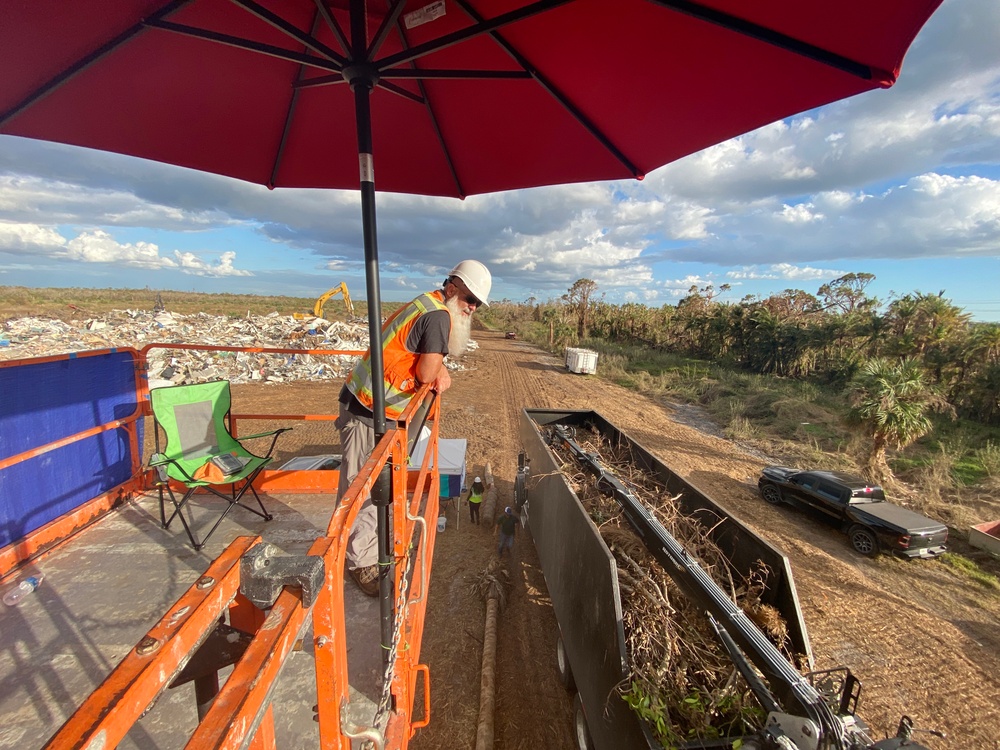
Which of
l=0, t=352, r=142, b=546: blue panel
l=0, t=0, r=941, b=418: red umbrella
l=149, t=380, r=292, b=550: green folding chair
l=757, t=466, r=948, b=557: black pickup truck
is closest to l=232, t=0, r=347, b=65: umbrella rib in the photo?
l=0, t=0, r=941, b=418: red umbrella

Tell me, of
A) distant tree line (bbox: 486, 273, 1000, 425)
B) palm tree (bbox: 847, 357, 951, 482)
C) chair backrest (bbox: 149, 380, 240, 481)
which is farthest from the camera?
distant tree line (bbox: 486, 273, 1000, 425)

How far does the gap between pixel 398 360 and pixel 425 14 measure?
1.61 meters

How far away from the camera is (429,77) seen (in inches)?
75.4

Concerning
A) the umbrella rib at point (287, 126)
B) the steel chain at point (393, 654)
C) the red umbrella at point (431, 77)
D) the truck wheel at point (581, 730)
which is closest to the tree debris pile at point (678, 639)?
the truck wheel at point (581, 730)

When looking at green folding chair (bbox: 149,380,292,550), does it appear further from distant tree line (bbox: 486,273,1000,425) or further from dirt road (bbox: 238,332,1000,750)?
distant tree line (bbox: 486,273,1000,425)

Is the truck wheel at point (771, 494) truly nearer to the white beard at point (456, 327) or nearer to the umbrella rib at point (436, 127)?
the white beard at point (456, 327)

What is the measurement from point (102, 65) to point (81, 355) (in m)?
2.15

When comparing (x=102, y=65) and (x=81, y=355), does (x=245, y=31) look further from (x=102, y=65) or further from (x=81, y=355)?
(x=81, y=355)

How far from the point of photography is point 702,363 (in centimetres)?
2077

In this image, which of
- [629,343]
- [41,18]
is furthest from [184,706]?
Result: [629,343]

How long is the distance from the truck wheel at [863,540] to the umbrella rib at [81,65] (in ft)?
27.2

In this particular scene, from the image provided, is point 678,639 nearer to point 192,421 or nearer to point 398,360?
point 398,360

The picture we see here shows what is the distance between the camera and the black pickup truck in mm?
5492

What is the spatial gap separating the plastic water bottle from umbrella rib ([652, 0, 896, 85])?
4286 millimetres
